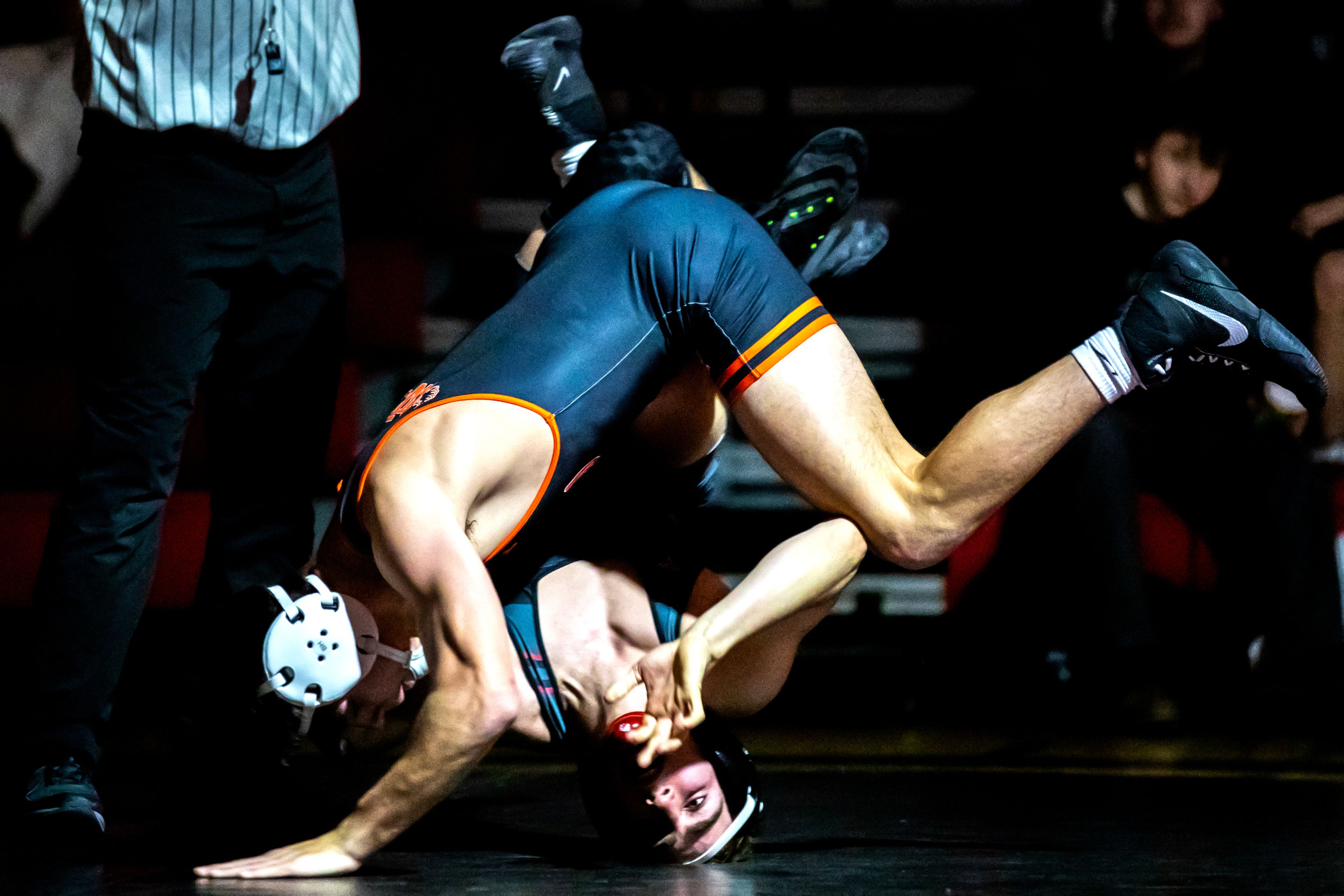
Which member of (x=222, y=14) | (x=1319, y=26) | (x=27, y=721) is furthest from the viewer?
(x=1319, y=26)

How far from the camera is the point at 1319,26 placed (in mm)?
4074

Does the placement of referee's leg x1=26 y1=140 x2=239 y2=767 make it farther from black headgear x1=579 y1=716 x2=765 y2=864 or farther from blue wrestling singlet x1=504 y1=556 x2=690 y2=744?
black headgear x1=579 y1=716 x2=765 y2=864

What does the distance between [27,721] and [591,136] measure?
130 centimetres

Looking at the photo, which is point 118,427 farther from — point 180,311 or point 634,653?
point 634,653

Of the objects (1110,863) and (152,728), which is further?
(152,728)

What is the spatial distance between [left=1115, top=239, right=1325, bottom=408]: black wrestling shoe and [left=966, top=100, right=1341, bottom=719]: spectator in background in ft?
3.35

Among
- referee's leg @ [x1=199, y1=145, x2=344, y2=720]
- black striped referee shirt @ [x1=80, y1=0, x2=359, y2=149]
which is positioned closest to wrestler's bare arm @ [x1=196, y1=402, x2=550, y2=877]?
referee's leg @ [x1=199, y1=145, x2=344, y2=720]

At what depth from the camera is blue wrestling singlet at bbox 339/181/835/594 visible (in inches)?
83.2

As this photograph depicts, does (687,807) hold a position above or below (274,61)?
below

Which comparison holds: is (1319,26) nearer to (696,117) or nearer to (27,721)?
(696,117)

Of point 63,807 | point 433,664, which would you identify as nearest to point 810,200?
point 433,664

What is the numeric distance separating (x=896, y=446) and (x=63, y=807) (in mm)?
1237

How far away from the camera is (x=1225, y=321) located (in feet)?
6.81

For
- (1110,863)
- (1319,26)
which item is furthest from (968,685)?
(1319,26)
